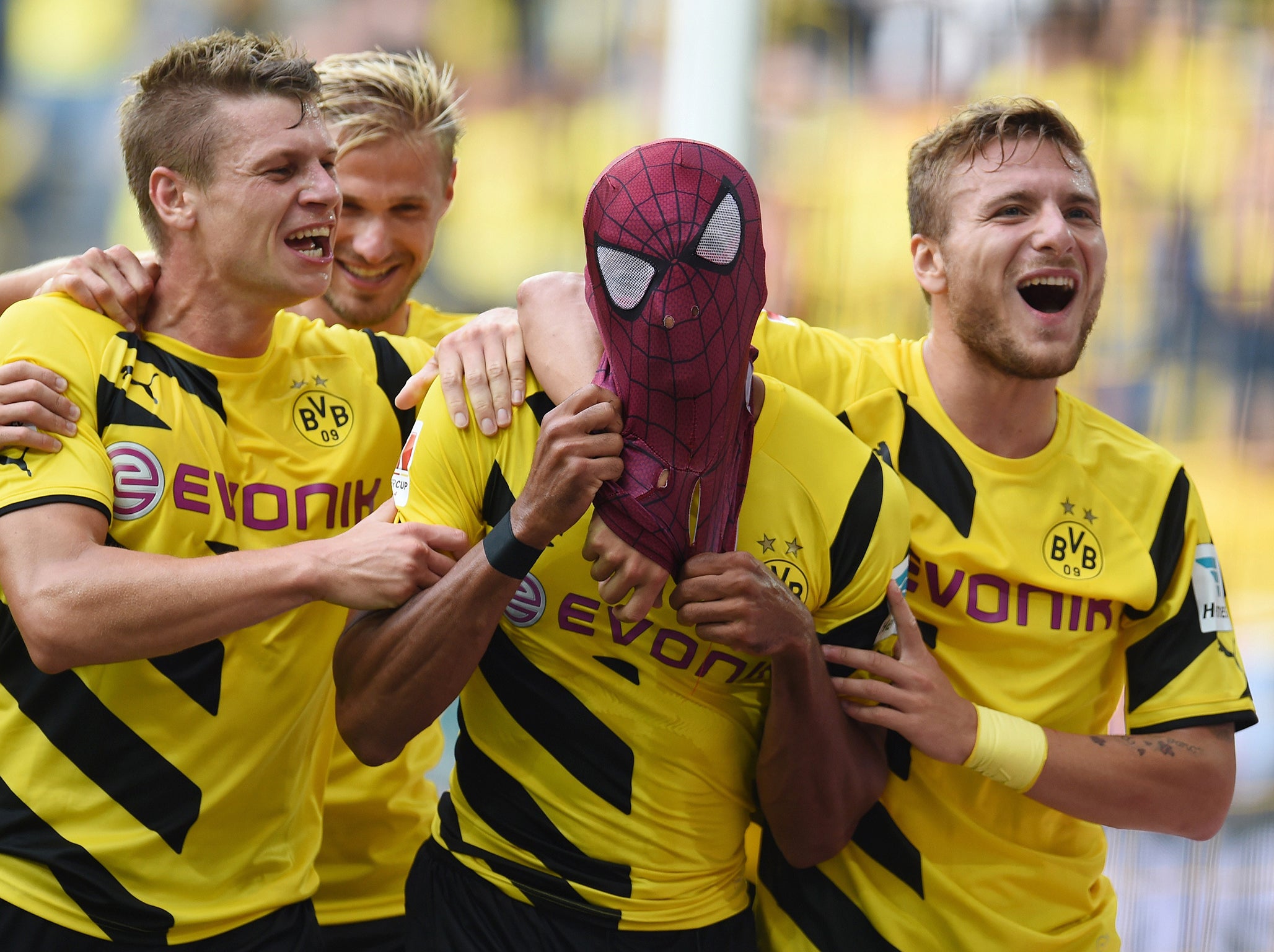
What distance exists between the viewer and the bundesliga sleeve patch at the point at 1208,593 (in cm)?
196

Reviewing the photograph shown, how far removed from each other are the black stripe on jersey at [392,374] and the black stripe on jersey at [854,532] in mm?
836

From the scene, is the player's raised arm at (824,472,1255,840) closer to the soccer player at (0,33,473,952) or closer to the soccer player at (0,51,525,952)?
the soccer player at (0,33,473,952)

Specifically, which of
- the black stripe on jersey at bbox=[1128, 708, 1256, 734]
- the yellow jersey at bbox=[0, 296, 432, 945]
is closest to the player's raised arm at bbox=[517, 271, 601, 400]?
the yellow jersey at bbox=[0, 296, 432, 945]

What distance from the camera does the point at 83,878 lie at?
69.2 inches

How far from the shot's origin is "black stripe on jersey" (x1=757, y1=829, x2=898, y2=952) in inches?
73.9

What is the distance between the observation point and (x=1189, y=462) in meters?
4.15

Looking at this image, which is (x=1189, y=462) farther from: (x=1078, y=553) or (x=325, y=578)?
(x=325, y=578)

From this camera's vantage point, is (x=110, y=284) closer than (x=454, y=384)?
No

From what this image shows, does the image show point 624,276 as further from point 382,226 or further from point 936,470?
point 382,226

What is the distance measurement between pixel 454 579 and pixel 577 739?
1.17 feet

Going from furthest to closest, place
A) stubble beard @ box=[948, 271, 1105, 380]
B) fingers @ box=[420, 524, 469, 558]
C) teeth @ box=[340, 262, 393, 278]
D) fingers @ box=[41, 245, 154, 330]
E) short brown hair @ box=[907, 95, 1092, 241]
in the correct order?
teeth @ box=[340, 262, 393, 278] < short brown hair @ box=[907, 95, 1092, 241] < stubble beard @ box=[948, 271, 1105, 380] < fingers @ box=[41, 245, 154, 330] < fingers @ box=[420, 524, 469, 558]

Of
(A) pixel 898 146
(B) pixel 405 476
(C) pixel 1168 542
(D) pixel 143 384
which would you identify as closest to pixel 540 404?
(B) pixel 405 476

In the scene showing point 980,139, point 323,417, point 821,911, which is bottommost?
point 821,911

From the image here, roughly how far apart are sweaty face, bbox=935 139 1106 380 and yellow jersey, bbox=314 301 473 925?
145 centimetres
